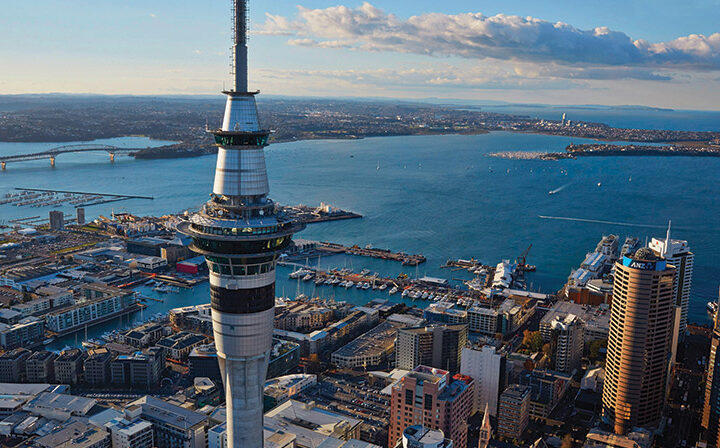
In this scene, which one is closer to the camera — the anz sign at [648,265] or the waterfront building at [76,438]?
the waterfront building at [76,438]

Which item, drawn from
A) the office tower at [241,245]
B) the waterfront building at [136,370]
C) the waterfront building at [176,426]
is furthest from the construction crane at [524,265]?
the office tower at [241,245]

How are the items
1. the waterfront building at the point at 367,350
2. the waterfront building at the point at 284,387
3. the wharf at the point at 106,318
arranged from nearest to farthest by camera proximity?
the waterfront building at the point at 284,387 < the waterfront building at the point at 367,350 < the wharf at the point at 106,318

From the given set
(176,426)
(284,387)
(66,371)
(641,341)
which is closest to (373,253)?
(284,387)

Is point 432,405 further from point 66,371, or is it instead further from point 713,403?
point 66,371

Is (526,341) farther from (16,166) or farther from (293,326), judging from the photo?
(16,166)

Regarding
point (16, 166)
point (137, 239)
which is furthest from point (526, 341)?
point (16, 166)

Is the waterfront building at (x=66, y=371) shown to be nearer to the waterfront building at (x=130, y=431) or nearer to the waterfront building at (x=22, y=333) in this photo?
the waterfront building at (x=22, y=333)
